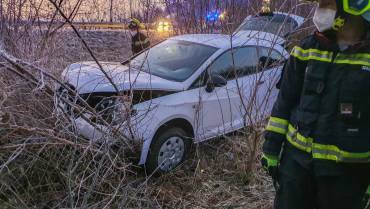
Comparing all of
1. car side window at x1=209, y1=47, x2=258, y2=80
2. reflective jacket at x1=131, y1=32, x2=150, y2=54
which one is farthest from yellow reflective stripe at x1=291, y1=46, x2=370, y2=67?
reflective jacket at x1=131, y1=32, x2=150, y2=54

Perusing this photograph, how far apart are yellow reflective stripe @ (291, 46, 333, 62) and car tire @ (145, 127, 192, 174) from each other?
97.7 inches

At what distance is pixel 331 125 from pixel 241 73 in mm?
3533

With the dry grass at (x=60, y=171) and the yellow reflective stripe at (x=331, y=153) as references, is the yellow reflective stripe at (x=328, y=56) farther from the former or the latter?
the dry grass at (x=60, y=171)

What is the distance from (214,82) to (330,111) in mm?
3057

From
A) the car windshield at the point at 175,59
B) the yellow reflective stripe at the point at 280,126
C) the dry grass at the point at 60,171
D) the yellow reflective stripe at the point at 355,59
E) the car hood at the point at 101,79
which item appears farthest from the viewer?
the car windshield at the point at 175,59

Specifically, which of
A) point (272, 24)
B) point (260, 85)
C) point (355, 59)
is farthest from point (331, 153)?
point (272, 24)

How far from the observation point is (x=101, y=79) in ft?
14.8

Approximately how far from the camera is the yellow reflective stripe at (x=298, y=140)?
92.8 inches

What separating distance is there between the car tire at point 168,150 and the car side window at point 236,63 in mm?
939

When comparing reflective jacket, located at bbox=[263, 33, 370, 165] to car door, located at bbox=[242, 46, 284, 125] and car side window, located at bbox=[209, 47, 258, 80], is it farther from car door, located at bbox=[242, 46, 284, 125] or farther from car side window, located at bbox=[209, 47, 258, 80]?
car side window, located at bbox=[209, 47, 258, 80]

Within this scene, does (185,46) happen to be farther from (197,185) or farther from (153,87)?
(197,185)

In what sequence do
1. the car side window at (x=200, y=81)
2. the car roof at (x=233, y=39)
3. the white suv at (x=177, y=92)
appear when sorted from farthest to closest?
1. the car roof at (x=233, y=39)
2. the car side window at (x=200, y=81)
3. the white suv at (x=177, y=92)

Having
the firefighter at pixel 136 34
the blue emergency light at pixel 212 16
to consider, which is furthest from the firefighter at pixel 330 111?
the blue emergency light at pixel 212 16

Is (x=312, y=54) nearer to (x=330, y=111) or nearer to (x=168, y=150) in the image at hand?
(x=330, y=111)
